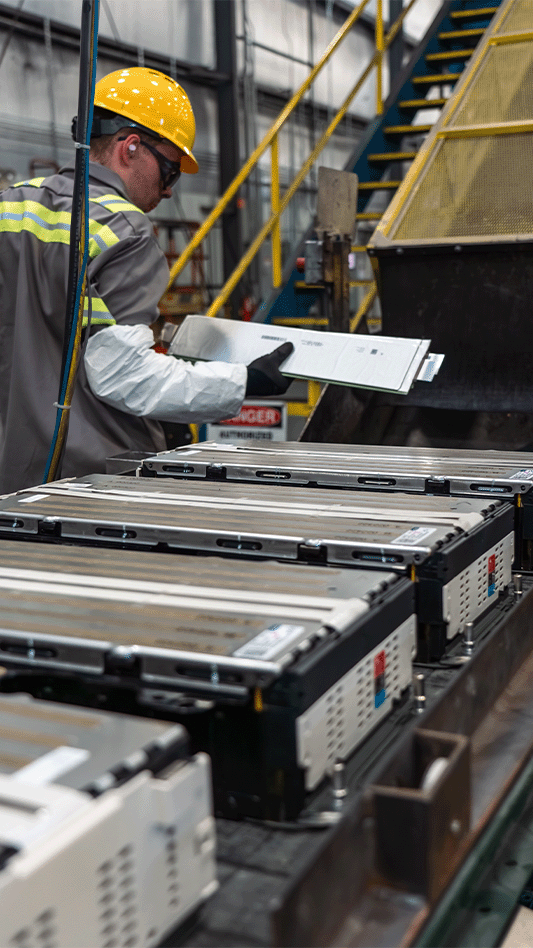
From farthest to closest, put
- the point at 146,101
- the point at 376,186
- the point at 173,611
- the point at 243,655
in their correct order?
the point at 376,186 < the point at 146,101 < the point at 173,611 < the point at 243,655

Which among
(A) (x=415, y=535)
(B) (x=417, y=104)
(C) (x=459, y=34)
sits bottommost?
(A) (x=415, y=535)

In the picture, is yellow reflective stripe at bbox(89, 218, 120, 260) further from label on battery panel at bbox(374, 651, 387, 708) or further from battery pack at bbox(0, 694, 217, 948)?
battery pack at bbox(0, 694, 217, 948)

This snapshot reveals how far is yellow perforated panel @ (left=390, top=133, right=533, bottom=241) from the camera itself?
3.88 m

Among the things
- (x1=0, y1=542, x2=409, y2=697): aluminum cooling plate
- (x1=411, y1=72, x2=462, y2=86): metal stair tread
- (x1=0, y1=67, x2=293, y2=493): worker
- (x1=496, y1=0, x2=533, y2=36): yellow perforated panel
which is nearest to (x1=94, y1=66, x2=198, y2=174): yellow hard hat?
(x1=0, y1=67, x2=293, y2=493): worker

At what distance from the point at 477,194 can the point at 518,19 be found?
1413 millimetres

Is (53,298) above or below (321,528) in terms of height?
above

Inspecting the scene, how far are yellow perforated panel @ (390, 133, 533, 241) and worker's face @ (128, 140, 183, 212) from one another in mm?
1342

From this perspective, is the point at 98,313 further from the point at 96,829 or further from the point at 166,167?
the point at 96,829

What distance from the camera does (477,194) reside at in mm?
3980

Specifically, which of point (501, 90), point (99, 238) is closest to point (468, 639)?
point (99, 238)

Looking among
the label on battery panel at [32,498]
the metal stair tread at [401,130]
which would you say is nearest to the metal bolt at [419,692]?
the label on battery panel at [32,498]

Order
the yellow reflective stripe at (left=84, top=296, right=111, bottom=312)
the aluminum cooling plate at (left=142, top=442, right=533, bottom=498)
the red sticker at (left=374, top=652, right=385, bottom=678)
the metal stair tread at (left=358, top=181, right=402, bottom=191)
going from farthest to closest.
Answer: the metal stair tread at (left=358, top=181, right=402, bottom=191) < the yellow reflective stripe at (left=84, top=296, right=111, bottom=312) < the aluminum cooling plate at (left=142, top=442, right=533, bottom=498) < the red sticker at (left=374, top=652, right=385, bottom=678)

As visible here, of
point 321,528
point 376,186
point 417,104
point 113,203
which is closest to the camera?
point 321,528

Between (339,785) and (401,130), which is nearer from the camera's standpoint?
(339,785)
